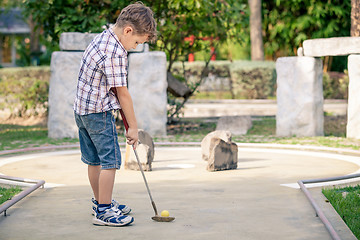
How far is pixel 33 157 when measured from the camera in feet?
27.6

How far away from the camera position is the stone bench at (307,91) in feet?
34.4

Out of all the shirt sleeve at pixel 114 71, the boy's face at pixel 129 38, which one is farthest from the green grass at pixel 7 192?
the boy's face at pixel 129 38

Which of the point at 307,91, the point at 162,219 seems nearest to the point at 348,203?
the point at 162,219

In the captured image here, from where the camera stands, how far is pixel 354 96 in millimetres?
10438

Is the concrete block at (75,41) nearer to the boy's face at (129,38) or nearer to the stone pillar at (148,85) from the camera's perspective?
the stone pillar at (148,85)

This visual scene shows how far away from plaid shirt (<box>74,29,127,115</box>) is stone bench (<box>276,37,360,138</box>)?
6822mm

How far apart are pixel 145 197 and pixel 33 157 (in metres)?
3.41

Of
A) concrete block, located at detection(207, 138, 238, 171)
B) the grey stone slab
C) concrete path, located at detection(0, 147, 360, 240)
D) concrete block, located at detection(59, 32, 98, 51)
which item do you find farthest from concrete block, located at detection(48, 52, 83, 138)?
concrete block, located at detection(207, 138, 238, 171)

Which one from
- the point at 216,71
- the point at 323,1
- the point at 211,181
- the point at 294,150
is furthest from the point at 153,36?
the point at 323,1

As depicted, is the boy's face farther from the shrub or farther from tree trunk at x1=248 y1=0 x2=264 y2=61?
tree trunk at x1=248 y1=0 x2=264 y2=61

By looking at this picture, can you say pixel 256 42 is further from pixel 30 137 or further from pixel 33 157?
pixel 33 157

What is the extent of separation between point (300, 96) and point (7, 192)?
651 cm

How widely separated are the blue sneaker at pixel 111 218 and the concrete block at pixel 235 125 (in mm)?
7316

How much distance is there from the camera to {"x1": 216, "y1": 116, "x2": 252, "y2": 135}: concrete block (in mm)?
11701
